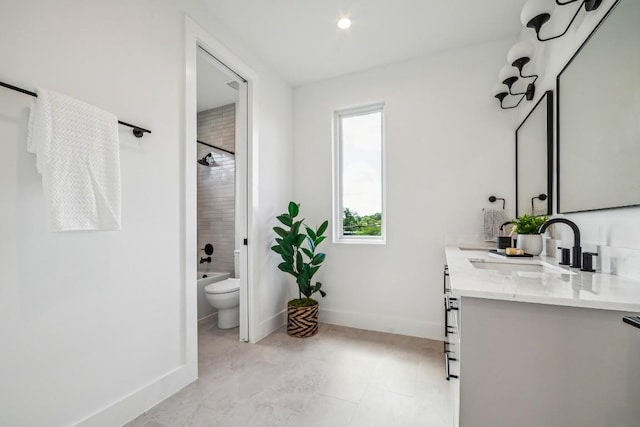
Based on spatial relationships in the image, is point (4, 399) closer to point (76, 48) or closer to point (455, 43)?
point (76, 48)

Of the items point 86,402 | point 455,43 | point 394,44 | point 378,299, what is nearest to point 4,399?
point 86,402

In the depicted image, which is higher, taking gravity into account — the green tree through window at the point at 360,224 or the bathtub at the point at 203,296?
the green tree through window at the point at 360,224

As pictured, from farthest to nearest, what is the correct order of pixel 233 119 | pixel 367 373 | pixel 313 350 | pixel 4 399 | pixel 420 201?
pixel 233 119, pixel 420 201, pixel 313 350, pixel 367 373, pixel 4 399

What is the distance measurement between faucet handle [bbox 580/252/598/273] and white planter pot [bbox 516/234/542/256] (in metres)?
0.52

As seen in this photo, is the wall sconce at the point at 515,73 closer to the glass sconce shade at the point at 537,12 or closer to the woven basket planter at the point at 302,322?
the glass sconce shade at the point at 537,12

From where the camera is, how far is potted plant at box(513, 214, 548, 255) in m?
1.78

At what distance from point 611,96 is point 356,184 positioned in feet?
6.80

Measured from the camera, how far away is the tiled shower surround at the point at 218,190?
12.2 feet

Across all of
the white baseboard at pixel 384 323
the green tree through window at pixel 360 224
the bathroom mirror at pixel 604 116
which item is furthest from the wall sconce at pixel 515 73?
the white baseboard at pixel 384 323

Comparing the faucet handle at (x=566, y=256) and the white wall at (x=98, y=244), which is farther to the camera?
the faucet handle at (x=566, y=256)

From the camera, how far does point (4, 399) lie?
44.1 inches

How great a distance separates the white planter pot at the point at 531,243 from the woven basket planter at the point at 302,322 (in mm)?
1789

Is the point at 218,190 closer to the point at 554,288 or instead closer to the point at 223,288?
the point at 223,288

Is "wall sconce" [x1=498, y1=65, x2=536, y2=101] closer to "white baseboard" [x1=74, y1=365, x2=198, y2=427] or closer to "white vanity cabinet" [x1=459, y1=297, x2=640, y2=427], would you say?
"white vanity cabinet" [x1=459, y1=297, x2=640, y2=427]
